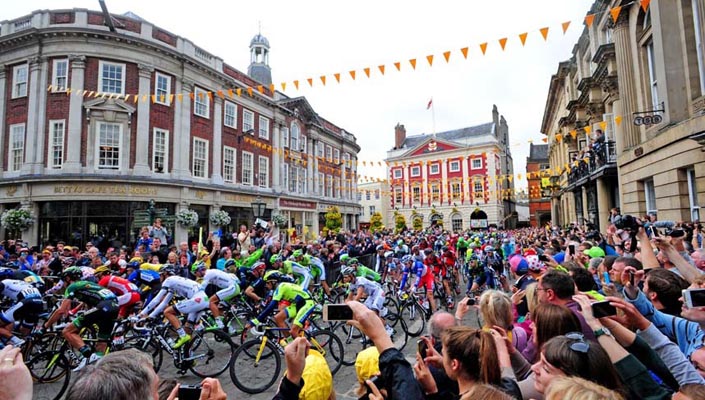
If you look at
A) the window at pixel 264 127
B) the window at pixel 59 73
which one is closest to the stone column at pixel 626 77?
the window at pixel 264 127

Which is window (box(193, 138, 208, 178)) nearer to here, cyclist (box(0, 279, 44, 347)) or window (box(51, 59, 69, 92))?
window (box(51, 59, 69, 92))

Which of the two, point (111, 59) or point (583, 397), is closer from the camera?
point (583, 397)

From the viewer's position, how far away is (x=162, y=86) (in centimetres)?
2095

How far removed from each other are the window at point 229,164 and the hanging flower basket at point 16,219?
407 inches

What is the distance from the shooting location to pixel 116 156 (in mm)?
19312

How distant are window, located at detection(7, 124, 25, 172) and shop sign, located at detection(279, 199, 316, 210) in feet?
53.1

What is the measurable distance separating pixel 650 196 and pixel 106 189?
942 inches

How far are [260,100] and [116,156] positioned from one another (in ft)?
39.0

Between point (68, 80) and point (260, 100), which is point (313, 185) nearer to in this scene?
point (260, 100)

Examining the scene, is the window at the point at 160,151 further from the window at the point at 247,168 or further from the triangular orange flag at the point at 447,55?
the triangular orange flag at the point at 447,55

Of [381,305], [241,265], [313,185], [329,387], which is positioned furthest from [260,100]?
[329,387]

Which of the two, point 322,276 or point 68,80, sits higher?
point 68,80

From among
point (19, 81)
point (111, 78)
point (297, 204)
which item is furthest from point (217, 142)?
point (297, 204)

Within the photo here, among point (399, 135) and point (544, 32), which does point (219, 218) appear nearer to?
point (544, 32)
